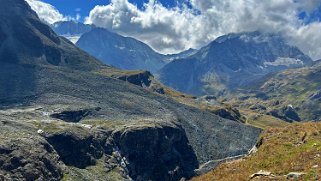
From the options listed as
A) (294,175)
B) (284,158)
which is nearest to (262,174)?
(294,175)

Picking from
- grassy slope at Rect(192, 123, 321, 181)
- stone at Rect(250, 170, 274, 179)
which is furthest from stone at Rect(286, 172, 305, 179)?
stone at Rect(250, 170, 274, 179)

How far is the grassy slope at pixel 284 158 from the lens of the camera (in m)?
32.6

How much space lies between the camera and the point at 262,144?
42.8 metres

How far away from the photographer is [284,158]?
35.9 metres

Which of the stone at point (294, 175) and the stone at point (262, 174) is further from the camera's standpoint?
the stone at point (262, 174)

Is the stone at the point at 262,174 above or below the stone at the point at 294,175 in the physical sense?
below

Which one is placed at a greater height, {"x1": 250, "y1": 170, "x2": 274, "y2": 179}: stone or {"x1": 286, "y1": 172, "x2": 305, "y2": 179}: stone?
{"x1": 286, "y1": 172, "x2": 305, "y2": 179}: stone

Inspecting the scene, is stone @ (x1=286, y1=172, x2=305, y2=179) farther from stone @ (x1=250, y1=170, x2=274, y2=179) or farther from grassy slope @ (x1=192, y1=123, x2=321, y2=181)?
stone @ (x1=250, y1=170, x2=274, y2=179)

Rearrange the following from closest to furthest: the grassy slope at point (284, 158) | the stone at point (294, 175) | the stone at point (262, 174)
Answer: the stone at point (294, 175)
the stone at point (262, 174)
the grassy slope at point (284, 158)

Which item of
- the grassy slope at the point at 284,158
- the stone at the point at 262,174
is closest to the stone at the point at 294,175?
the grassy slope at the point at 284,158

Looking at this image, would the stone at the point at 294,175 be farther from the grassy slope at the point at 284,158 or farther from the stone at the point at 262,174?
the stone at the point at 262,174

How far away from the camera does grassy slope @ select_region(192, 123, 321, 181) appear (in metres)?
32.6

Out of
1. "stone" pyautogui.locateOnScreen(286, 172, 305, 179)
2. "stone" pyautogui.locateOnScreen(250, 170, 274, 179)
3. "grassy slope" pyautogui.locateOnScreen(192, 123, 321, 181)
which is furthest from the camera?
"grassy slope" pyautogui.locateOnScreen(192, 123, 321, 181)

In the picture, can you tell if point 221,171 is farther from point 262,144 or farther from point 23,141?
point 23,141
